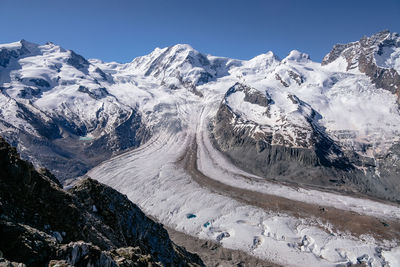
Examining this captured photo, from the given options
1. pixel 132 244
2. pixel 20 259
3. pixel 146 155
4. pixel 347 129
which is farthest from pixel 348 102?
pixel 20 259

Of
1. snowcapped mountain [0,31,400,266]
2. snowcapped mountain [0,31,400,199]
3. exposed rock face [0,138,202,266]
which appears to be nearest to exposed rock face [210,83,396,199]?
snowcapped mountain [0,31,400,199]

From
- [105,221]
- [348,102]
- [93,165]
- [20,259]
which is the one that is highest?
[348,102]

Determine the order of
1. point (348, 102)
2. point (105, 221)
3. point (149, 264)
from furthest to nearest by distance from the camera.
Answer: point (348, 102), point (105, 221), point (149, 264)

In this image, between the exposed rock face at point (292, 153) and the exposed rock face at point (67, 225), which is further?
the exposed rock face at point (292, 153)

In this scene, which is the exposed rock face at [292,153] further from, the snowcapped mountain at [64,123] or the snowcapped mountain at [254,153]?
the snowcapped mountain at [64,123]

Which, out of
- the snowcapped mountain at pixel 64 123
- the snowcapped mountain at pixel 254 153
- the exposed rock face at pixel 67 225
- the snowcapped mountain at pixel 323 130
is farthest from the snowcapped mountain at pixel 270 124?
the exposed rock face at pixel 67 225

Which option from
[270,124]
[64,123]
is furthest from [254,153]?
[64,123]

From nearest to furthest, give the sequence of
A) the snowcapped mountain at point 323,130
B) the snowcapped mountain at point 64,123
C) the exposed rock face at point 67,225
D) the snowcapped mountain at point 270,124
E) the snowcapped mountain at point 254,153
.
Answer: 1. the exposed rock face at point 67,225
2. the snowcapped mountain at point 254,153
3. the snowcapped mountain at point 323,130
4. the snowcapped mountain at point 270,124
5. the snowcapped mountain at point 64,123

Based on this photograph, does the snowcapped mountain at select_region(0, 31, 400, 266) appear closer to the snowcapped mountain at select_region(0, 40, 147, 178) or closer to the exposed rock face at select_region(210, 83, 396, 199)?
the exposed rock face at select_region(210, 83, 396, 199)

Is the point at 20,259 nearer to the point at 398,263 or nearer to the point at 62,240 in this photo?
the point at 62,240

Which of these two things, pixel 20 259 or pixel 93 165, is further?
pixel 93 165
